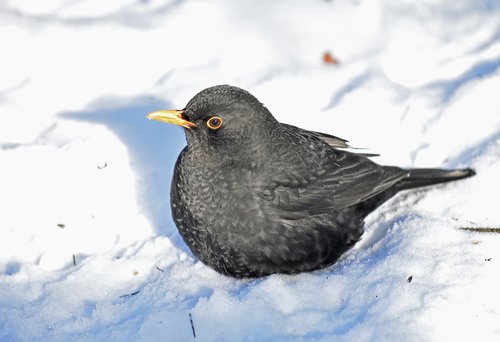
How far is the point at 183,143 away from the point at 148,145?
270 millimetres

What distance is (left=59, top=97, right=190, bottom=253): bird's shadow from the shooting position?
4758mm

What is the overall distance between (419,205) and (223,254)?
146 centimetres

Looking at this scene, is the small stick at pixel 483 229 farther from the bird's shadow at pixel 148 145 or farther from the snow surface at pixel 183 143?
the bird's shadow at pixel 148 145

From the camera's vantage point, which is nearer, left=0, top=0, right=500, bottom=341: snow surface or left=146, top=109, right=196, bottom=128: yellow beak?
left=0, top=0, right=500, bottom=341: snow surface

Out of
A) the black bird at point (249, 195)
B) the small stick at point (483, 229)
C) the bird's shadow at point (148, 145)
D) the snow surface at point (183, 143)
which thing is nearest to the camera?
the snow surface at point (183, 143)

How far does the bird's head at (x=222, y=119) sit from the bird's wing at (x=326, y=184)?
0.29 metres

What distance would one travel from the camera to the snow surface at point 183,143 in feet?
11.9

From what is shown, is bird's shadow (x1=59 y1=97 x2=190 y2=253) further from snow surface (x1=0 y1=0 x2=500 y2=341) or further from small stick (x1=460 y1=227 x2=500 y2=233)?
small stick (x1=460 y1=227 x2=500 y2=233)

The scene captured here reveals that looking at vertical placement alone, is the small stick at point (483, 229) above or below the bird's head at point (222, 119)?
below

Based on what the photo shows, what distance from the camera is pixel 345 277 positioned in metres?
3.90

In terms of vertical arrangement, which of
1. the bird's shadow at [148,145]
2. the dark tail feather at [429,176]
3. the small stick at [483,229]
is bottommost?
the small stick at [483,229]

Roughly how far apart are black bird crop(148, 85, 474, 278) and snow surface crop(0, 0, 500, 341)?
0.54 ft

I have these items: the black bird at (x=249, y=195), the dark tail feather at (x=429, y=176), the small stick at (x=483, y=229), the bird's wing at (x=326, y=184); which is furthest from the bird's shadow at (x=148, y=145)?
the small stick at (x=483, y=229)

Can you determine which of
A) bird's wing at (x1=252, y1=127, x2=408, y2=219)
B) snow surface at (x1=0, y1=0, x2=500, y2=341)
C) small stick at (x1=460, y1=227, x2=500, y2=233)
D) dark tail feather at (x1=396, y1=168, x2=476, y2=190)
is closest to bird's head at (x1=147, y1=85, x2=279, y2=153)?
bird's wing at (x1=252, y1=127, x2=408, y2=219)
